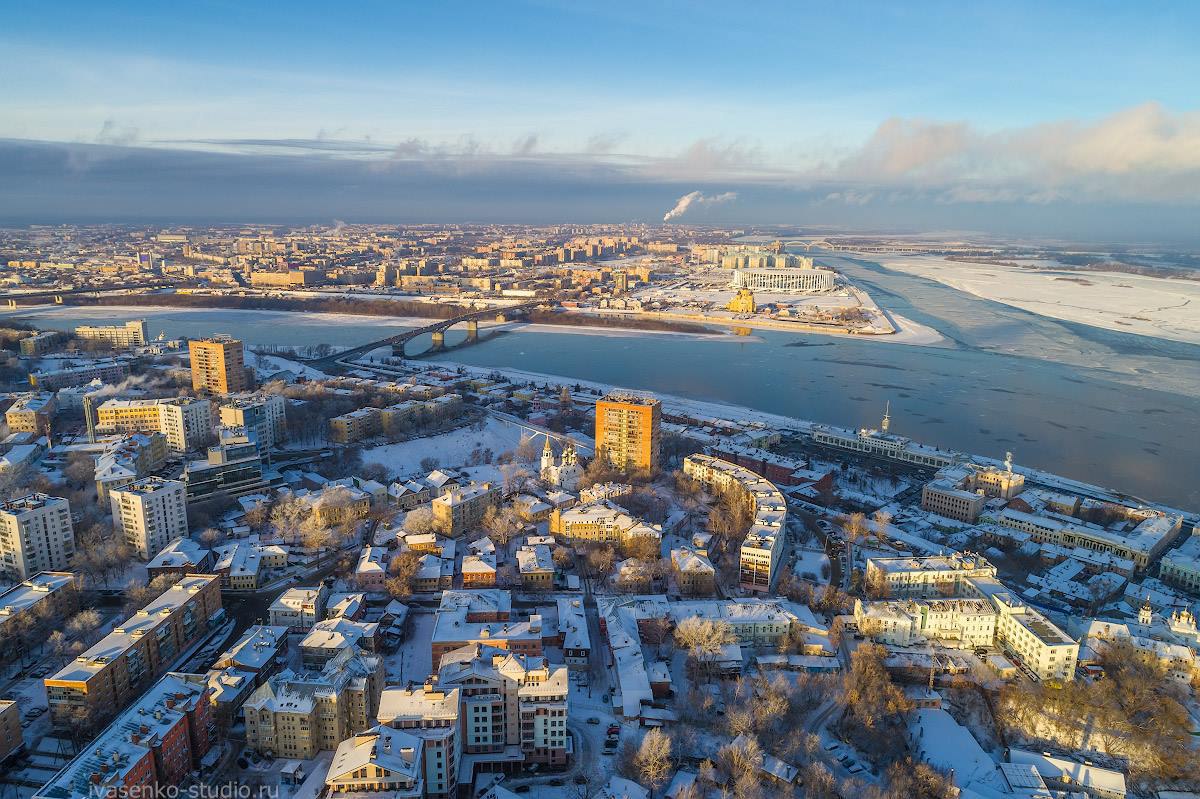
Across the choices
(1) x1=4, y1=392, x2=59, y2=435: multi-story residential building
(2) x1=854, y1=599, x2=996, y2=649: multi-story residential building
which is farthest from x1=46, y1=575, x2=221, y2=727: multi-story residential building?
(1) x1=4, y1=392, x2=59, y2=435: multi-story residential building

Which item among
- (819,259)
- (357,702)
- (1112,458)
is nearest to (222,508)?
(357,702)

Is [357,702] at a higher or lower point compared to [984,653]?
higher

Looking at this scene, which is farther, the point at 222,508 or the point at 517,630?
the point at 222,508

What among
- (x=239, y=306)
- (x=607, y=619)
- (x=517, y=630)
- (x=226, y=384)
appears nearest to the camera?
(x=517, y=630)

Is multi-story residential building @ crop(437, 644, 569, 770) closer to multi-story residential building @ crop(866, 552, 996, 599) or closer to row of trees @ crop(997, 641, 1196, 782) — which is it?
row of trees @ crop(997, 641, 1196, 782)

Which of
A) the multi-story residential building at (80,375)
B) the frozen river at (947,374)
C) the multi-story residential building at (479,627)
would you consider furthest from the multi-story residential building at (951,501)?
the multi-story residential building at (80,375)

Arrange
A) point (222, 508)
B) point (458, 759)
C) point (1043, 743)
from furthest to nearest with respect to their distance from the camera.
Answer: point (222, 508), point (1043, 743), point (458, 759)

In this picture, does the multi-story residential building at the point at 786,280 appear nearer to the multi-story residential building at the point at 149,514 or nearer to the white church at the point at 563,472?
the white church at the point at 563,472

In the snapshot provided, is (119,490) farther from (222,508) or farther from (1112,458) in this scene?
(1112,458)
